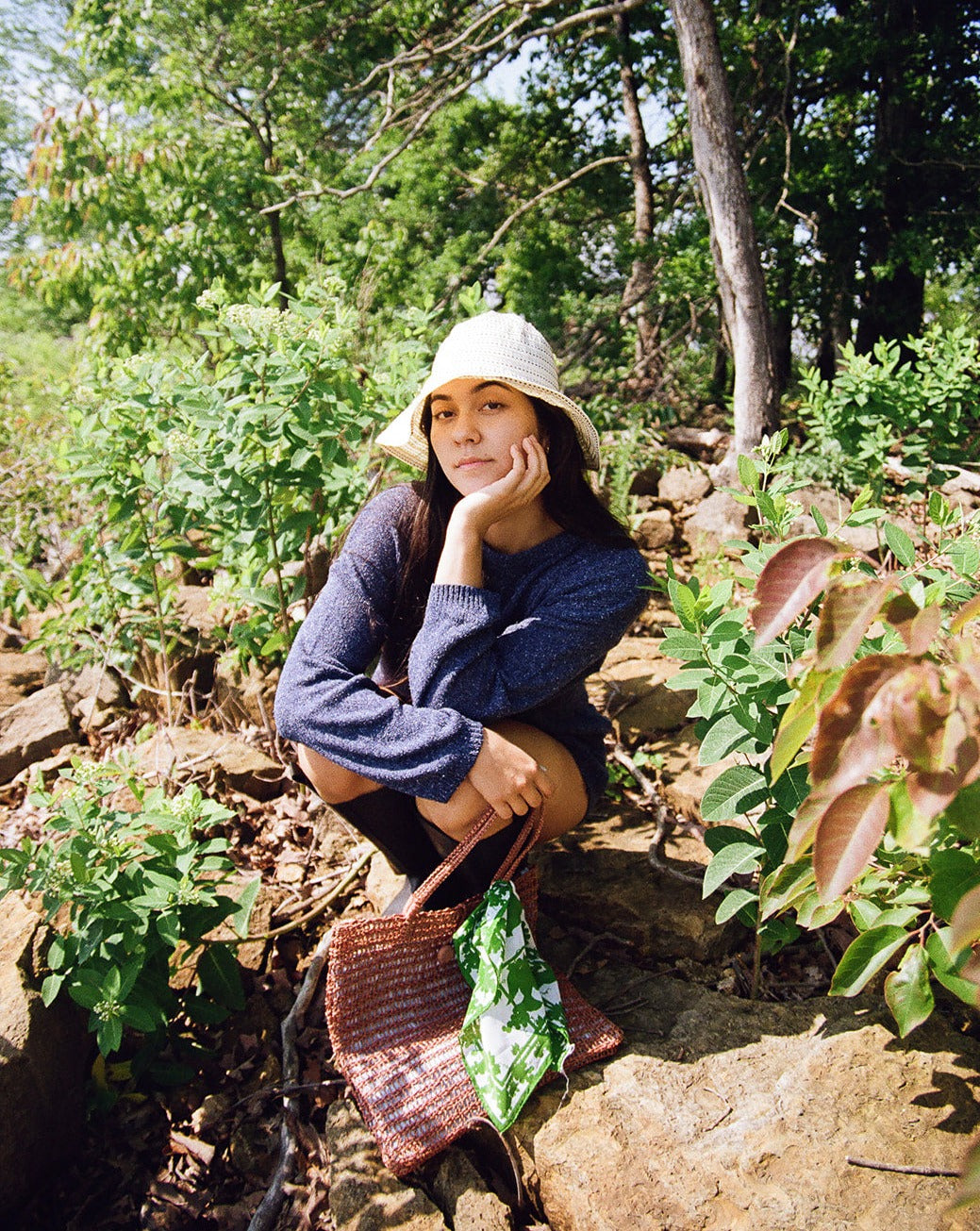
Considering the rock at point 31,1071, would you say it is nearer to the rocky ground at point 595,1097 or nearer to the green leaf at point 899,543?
the rocky ground at point 595,1097

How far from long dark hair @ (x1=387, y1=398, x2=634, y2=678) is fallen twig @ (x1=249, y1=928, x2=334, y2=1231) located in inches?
30.9

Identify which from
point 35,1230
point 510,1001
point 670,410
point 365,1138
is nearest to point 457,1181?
point 365,1138

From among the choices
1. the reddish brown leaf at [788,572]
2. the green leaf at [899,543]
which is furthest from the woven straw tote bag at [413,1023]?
the reddish brown leaf at [788,572]

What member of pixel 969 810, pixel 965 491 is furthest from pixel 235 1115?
pixel 965 491

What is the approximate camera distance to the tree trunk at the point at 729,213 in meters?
4.60

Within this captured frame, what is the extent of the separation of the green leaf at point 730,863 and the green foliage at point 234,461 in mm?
1565

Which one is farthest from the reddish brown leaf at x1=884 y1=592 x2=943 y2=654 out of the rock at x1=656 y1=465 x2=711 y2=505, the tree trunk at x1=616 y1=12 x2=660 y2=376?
the tree trunk at x1=616 y1=12 x2=660 y2=376

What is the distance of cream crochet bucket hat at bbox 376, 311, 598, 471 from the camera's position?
6.54 feet

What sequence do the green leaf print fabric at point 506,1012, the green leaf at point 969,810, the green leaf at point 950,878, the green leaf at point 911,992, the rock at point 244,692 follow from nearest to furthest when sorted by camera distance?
1. the green leaf at point 969,810
2. the green leaf at point 950,878
3. the green leaf at point 911,992
4. the green leaf print fabric at point 506,1012
5. the rock at point 244,692

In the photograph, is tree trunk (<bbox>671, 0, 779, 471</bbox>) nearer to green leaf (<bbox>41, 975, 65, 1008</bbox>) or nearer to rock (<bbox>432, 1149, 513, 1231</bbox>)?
rock (<bbox>432, 1149, 513, 1231</bbox>)

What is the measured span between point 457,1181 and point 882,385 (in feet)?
11.2

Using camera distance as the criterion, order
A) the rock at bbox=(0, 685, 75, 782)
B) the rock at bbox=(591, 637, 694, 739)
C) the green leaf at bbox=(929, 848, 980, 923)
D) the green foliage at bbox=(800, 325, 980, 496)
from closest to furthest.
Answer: the green leaf at bbox=(929, 848, 980, 923)
the rock at bbox=(591, 637, 694, 739)
the rock at bbox=(0, 685, 75, 782)
the green foliage at bbox=(800, 325, 980, 496)

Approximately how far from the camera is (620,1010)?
1.95m

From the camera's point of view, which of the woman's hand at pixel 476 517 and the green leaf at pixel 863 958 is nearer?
the green leaf at pixel 863 958
